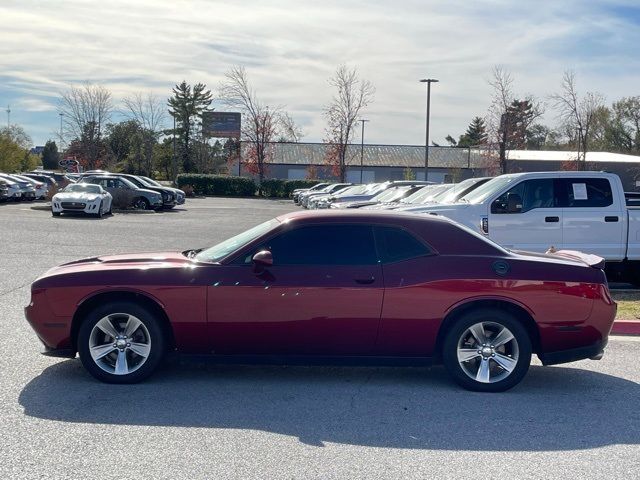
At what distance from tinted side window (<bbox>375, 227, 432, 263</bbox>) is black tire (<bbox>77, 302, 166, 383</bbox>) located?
208cm

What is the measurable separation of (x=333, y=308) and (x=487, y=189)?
7.59m

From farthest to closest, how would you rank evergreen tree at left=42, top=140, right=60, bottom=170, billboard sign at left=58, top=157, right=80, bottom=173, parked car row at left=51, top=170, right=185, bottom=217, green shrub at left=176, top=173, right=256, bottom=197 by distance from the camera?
evergreen tree at left=42, top=140, right=60, bottom=170
green shrub at left=176, top=173, right=256, bottom=197
billboard sign at left=58, top=157, right=80, bottom=173
parked car row at left=51, top=170, right=185, bottom=217

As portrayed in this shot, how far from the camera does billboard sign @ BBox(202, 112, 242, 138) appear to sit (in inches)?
3370

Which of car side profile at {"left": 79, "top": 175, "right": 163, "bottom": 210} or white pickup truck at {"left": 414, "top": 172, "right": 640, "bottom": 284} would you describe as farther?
car side profile at {"left": 79, "top": 175, "right": 163, "bottom": 210}

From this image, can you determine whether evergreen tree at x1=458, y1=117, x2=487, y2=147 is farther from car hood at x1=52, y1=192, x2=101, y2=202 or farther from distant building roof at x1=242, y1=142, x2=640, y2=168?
car hood at x1=52, y1=192, x2=101, y2=202

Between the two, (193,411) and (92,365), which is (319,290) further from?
(92,365)

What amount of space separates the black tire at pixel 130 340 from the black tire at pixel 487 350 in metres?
2.52

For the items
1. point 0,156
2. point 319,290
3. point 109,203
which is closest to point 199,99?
point 0,156

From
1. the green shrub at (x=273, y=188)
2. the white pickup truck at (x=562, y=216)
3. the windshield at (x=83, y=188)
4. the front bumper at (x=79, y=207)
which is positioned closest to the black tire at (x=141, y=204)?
the windshield at (x=83, y=188)

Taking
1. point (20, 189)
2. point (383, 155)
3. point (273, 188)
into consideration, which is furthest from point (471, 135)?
point (20, 189)

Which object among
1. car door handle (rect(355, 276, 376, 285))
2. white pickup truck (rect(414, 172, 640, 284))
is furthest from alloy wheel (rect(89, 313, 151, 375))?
white pickup truck (rect(414, 172, 640, 284))

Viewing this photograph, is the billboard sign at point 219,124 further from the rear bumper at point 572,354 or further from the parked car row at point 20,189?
the rear bumper at point 572,354

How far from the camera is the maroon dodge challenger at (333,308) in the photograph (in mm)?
6457

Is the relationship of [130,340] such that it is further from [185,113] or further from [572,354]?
[185,113]
